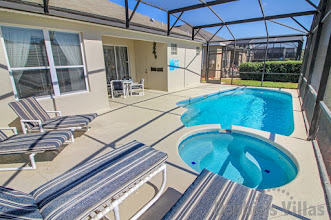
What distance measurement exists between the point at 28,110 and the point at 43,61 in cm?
156

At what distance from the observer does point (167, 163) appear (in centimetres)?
284

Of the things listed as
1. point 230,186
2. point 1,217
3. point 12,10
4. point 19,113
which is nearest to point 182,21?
point 12,10

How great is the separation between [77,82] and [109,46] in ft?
14.3

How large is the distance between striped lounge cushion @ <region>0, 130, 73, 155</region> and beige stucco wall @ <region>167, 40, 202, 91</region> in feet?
23.8

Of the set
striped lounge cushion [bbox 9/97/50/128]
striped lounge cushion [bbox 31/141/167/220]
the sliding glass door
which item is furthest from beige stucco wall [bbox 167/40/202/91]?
striped lounge cushion [bbox 31/141/167/220]

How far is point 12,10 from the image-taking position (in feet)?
11.9

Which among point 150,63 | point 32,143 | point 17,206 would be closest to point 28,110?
point 32,143

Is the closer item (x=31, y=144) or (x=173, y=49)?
(x=31, y=144)

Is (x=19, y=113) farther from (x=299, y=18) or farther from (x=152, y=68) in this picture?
(x=299, y=18)

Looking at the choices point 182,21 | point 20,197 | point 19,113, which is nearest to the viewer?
point 20,197

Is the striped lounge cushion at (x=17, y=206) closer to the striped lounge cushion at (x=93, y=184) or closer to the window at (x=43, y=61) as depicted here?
the striped lounge cushion at (x=93, y=184)

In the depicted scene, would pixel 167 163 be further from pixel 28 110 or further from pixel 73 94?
pixel 73 94

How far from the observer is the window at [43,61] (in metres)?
4.06

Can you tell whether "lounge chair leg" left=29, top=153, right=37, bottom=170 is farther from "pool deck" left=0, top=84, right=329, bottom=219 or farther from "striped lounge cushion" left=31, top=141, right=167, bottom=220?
"striped lounge cushion" left=31, top=141, right=167, bottom=220
